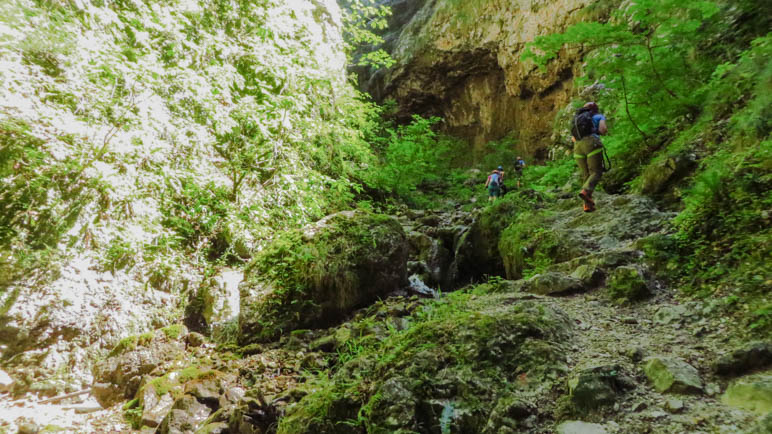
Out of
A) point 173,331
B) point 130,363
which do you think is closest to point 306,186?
point 173,331

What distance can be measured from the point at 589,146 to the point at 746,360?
4.26m

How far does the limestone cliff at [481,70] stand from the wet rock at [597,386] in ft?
45.0

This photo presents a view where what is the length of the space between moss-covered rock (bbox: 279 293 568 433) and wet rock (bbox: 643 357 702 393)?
1.46 ft

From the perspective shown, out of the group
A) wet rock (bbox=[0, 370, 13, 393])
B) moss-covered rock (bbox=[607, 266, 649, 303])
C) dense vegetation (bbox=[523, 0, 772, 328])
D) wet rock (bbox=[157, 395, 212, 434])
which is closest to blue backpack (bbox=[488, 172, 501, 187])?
→ dense vegetation (bbox=[523, 0, 772, 328])

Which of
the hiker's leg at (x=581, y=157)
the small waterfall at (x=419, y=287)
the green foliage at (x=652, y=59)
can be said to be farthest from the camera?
the small waterfall at (x=419, y=287)

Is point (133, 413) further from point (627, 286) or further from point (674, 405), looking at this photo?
point (627, 286)

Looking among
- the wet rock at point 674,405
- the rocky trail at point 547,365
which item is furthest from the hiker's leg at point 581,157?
the wet rock at point 674,405

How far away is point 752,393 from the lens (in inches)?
55.6

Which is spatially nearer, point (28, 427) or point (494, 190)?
point (28, 427)

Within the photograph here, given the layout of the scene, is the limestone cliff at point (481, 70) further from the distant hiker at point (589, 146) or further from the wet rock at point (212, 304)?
the wet rock at point (212, 304)

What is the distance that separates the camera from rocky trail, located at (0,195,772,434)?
1.59 m

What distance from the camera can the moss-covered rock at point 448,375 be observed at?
190 cm

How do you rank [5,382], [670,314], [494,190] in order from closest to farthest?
[670,314], [5,382], [494,190]

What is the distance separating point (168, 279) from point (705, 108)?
807 cm
